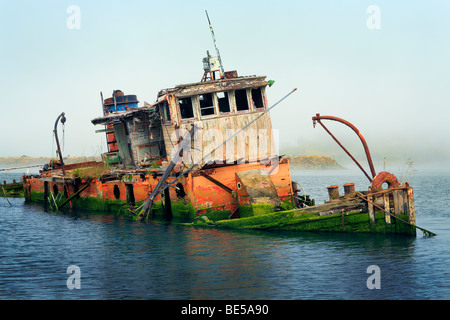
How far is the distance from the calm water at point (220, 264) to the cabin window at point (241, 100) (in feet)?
22.5

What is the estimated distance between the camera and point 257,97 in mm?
26547

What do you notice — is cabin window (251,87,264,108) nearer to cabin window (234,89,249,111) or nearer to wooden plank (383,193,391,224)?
cabin window (234,89,249,111)

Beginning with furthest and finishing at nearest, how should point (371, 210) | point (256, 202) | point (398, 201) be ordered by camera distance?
1. point (256, 202)
2. point (371, 210)
3. point (398, 201)

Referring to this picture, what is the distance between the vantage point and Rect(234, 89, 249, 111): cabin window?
1031 inches

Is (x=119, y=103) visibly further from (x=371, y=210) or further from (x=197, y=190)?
(x=371, y=210)

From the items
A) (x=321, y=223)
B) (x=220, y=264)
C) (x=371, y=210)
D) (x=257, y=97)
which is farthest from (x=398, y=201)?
(x=257, y=97)

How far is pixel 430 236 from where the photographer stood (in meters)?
21.9

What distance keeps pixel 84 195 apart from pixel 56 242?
534 inches

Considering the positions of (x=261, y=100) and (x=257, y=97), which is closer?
(x=261, y=100)

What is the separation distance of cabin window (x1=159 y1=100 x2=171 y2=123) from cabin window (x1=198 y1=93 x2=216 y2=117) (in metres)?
2.15

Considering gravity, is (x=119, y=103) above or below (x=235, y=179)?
above

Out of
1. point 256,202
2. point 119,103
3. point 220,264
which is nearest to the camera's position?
Answer: point 220,264

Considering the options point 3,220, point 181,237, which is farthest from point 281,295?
point 3,220

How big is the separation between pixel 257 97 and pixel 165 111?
16.9ft
